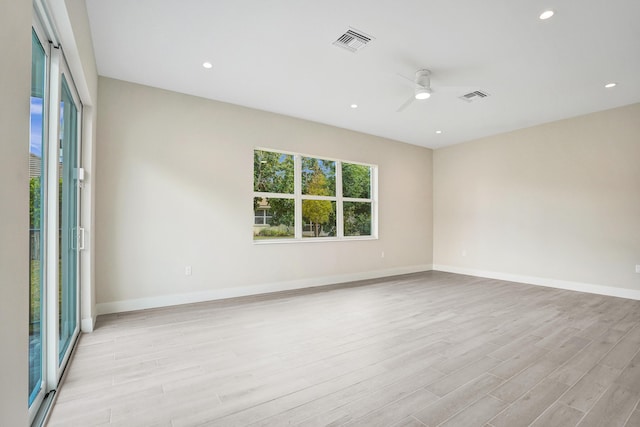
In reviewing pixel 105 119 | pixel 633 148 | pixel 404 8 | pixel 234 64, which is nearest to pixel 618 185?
pixel 633 148

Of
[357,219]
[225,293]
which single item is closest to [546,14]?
[357,219]

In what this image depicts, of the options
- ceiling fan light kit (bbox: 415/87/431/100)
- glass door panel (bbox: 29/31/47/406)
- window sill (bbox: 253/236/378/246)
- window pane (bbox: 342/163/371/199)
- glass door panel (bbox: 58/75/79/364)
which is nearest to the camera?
glass door panel (bbox: 29/31/47/406)

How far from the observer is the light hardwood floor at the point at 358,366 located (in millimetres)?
1844

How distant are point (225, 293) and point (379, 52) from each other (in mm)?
3694

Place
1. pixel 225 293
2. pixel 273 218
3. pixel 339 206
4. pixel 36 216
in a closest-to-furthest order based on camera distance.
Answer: pixel 36 216
pixel 225 293
pixel 273 218
pixel 339 206

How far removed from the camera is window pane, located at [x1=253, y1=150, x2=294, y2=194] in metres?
4.95

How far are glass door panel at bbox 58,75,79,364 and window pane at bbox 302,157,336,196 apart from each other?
10.7 ft

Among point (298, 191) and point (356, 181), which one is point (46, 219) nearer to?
point (298, 191)

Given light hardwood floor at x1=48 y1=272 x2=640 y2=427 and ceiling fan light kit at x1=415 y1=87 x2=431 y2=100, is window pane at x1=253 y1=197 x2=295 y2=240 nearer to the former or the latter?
light hardwood floor at x1=48 y1=272 x2=640 y2=427

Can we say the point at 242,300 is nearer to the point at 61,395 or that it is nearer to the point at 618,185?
the point at 61,395

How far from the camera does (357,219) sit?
6.21m

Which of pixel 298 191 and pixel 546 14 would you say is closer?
pixel 546 14

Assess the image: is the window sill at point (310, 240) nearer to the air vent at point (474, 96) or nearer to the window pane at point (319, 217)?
the window pane at point (319, 217)

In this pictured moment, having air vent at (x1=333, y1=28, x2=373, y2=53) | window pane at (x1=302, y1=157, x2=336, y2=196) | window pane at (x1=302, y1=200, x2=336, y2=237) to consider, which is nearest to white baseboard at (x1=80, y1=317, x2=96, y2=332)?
window pane at (x1=302, y1=200, x2=336, y2=237)
